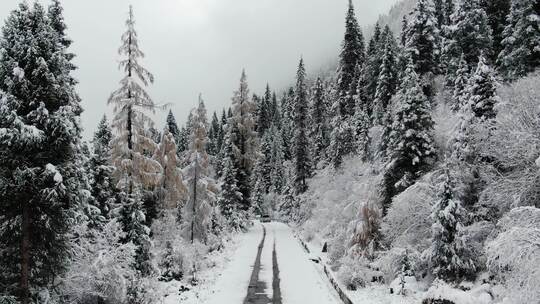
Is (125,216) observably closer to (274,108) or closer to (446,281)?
(446,281)

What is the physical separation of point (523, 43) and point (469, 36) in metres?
6.11

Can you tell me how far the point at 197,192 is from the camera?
3481 cm

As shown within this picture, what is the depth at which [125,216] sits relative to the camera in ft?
65.7

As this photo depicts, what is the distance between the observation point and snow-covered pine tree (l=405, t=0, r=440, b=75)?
42.0 metres

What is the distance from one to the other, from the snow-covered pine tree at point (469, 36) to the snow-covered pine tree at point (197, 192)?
871 inches

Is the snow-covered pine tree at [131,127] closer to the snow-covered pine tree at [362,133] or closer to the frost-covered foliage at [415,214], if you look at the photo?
the frost-covered foliage at [415,214]

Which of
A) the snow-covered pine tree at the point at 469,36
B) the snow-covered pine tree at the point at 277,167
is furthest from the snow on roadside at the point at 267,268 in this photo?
the snow-covered pine tree at the point at 277,167

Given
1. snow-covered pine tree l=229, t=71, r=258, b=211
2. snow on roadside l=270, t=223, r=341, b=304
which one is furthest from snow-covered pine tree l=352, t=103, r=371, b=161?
snow on roadside l=270, t=223, r=341, b=304

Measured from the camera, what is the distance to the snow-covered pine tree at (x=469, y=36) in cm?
3706

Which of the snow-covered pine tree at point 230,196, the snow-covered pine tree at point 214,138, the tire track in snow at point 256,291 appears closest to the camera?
the tire track in snow at point 256,291

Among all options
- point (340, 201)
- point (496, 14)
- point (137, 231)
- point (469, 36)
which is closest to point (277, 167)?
point (340, 201)

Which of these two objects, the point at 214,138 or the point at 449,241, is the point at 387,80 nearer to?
the point at 449,241

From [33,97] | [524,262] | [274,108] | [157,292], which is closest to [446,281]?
[524,262]

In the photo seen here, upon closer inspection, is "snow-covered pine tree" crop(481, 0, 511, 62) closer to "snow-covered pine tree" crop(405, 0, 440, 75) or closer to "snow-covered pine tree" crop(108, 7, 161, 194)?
"snow-covered pine tree" crop(405, 0, 440, 75)
